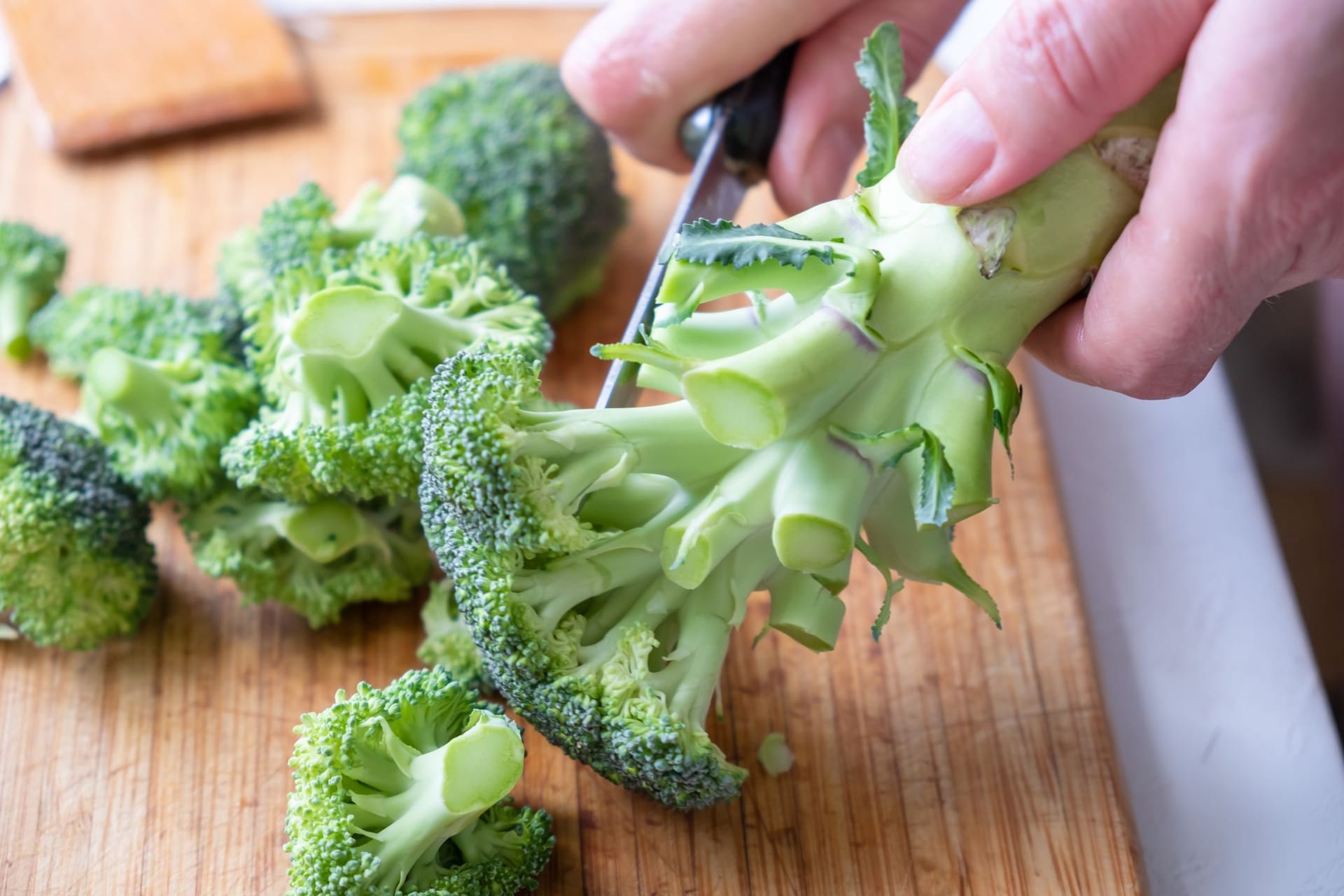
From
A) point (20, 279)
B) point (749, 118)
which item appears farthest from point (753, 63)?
point (20, 279)

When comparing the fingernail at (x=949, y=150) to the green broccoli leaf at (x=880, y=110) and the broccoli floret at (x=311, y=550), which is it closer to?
the green broccoli leaf at (x=880, y=110)

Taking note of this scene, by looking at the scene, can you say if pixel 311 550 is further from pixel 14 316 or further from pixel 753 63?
pixel 753 63

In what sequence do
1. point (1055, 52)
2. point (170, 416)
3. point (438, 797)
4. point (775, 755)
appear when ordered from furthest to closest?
point (170, 416)
point (775, 755)
point (438, 797)
point (1055, 52)

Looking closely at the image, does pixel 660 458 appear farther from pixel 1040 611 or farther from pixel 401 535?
pixel 1040 611

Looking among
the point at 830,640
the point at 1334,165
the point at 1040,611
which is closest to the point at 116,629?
the point at 830,640

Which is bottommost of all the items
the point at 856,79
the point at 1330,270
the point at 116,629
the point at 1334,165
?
the point at 116,629

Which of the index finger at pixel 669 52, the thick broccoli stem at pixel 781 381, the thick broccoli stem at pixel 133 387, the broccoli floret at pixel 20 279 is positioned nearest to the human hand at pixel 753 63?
the index finger at pixel 669 52
